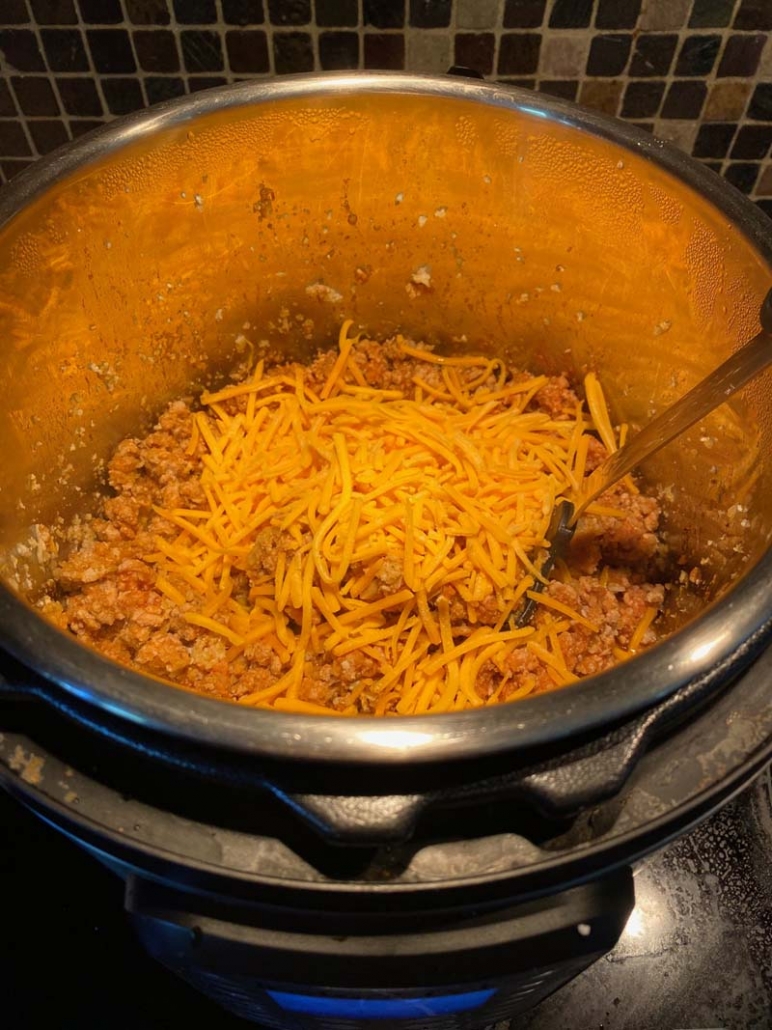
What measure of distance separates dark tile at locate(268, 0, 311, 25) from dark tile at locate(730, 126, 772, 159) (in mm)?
941

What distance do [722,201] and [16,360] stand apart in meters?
0.97

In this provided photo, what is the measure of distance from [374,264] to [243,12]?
57 centimetres

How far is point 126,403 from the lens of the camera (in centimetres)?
135

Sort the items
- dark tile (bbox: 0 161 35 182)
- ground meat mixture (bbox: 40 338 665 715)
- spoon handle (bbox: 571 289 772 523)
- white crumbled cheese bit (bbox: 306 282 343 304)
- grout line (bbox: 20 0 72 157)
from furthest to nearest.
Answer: dark tile (bbox: 0 161 35 182) < grout line (bbox: 20 0 72 157) < white crumbled cheese bit (bbox: 306 282 343 304) < ground meat mixture (bbox: 40 338 665 715) < spoon handle (bbox: 571 289 772 523)

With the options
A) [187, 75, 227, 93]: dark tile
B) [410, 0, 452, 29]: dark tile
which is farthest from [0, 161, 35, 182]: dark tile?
[410, 0, 452, 29]: dark tile

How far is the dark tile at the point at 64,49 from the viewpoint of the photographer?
1.59 meters

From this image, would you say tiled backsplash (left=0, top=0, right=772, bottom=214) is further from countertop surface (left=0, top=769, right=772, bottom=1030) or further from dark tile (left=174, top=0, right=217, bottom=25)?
countertop surface (left=0, top=769, right=772, bottom=1030)

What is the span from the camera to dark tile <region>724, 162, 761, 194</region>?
1.83 meters

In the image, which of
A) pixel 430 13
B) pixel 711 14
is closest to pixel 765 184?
pixel 711 14

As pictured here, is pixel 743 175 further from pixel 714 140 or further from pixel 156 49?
pixel 156 49

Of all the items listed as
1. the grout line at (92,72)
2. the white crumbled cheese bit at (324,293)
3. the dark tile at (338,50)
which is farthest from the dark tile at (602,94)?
the grout line at (92,72)

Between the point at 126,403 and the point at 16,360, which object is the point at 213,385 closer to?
the point at 126,403

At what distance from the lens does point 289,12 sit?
155 cm

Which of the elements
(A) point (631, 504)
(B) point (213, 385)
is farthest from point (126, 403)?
(A) point (631, 504)
